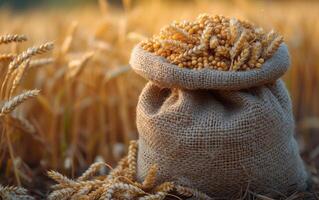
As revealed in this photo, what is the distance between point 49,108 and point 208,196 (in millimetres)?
1052

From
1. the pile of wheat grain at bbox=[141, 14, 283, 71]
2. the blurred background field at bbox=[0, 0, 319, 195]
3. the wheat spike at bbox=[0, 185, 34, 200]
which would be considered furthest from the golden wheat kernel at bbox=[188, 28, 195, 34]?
the wheat spike at bbox=[0, 185, 34, 200]

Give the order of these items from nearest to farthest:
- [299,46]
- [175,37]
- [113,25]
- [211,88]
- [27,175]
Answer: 1. [211,88]
2. [175,37]
3. [27,175]
4. [113,25]
5. [299,46]

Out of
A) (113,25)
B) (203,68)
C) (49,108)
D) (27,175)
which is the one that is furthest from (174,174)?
(113,25)

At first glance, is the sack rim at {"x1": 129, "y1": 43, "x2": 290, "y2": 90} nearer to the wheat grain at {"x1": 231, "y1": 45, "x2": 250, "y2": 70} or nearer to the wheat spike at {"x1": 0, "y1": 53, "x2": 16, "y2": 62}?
the wheat grain at {"x1": 231, "y1": 45, "x2": 250, "y2": 70}

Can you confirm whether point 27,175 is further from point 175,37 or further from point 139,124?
point 175,37

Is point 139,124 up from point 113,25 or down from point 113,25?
down

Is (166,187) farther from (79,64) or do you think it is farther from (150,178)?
(79,64)

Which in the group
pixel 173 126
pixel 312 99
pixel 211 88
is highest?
pixel 211 88

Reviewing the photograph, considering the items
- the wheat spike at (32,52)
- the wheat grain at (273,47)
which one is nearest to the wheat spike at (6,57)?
the wheat spike at (32,52)

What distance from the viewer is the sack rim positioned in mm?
1568

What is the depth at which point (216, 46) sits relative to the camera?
1626 millimetres

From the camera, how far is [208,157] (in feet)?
5.34

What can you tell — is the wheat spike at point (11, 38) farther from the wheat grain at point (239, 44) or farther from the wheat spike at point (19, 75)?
the wheat grain at point (239, 44)

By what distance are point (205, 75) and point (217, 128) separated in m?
0.17
